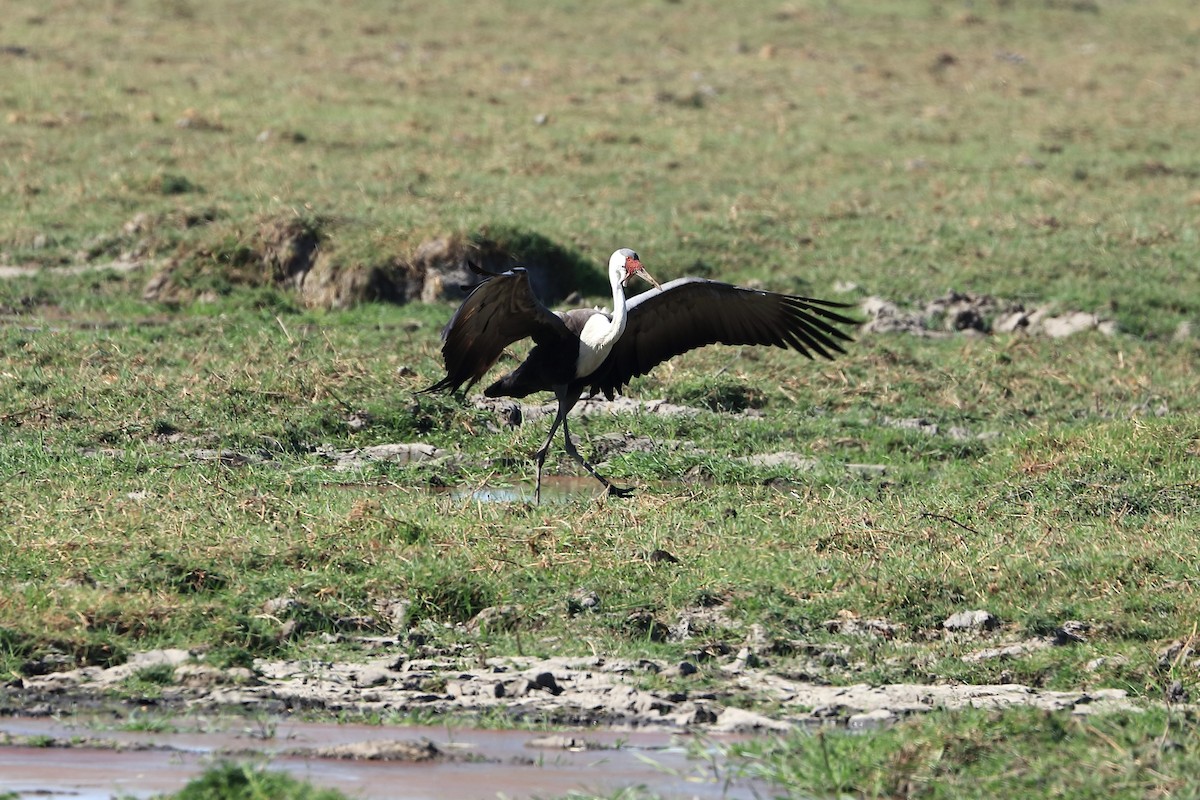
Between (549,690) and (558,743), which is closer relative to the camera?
(558,743)

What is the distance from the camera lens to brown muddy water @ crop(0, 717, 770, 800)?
472 centimetres

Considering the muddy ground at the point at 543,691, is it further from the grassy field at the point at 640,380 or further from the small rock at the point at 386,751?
the small rock at the point at 386,751

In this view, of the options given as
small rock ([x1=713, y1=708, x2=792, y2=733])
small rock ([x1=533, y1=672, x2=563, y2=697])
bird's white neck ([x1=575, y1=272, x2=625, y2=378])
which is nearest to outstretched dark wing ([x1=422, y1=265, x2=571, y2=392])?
bird's white neck ([x1=575, y1=272, x2=625, y2=378])

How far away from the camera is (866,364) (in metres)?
→ 10.9

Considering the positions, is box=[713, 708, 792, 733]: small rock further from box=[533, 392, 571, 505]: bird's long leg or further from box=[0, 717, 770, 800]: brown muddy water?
box=[533, 392, 571, 505]: bird's long leg

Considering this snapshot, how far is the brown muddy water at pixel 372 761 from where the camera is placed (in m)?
4.72

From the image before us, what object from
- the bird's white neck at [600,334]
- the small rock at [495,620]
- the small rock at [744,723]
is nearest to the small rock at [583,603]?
the small rock at [495,620]

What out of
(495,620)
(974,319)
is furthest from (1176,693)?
(974,319)

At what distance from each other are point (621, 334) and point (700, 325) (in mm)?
593

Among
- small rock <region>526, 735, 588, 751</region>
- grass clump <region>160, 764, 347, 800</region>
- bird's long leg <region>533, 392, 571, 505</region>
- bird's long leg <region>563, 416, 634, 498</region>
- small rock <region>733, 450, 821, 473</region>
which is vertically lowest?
small rock <region>733, 450, 821, 473</region>

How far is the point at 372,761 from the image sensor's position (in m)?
4.94

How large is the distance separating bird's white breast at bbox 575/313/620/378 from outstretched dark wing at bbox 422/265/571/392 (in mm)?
102

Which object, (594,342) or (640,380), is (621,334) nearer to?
(594,342)

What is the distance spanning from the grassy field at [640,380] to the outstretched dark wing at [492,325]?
2.15 ft
